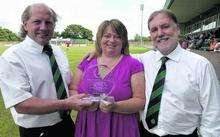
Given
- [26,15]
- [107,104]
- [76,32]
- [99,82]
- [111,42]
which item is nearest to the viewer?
[107,104]

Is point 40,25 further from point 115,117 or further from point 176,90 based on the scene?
point 176,90

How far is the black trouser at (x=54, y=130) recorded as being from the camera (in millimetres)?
4055

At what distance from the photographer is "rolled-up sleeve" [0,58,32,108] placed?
3.73 metres

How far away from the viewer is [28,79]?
386cm

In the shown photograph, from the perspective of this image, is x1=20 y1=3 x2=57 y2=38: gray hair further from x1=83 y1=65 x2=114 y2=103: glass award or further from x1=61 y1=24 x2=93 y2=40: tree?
x1=61 y1=24 x2=93 y2=40: tree

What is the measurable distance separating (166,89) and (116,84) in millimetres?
472

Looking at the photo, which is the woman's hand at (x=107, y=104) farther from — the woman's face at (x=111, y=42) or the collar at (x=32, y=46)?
the collar at (x=32, y=46)

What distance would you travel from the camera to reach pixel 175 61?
390cm

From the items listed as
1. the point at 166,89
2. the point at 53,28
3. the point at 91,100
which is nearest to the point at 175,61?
the point at 166,89

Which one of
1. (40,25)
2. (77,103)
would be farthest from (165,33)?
(40,25)

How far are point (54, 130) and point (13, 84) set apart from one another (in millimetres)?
698

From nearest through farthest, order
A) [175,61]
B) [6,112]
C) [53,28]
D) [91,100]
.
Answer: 1. [91,100]
2. [175,61]
3. [53,28]
4. [6,112]

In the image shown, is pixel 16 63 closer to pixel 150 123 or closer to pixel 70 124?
pixel 70 124

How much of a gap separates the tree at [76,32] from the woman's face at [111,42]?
483 feet
